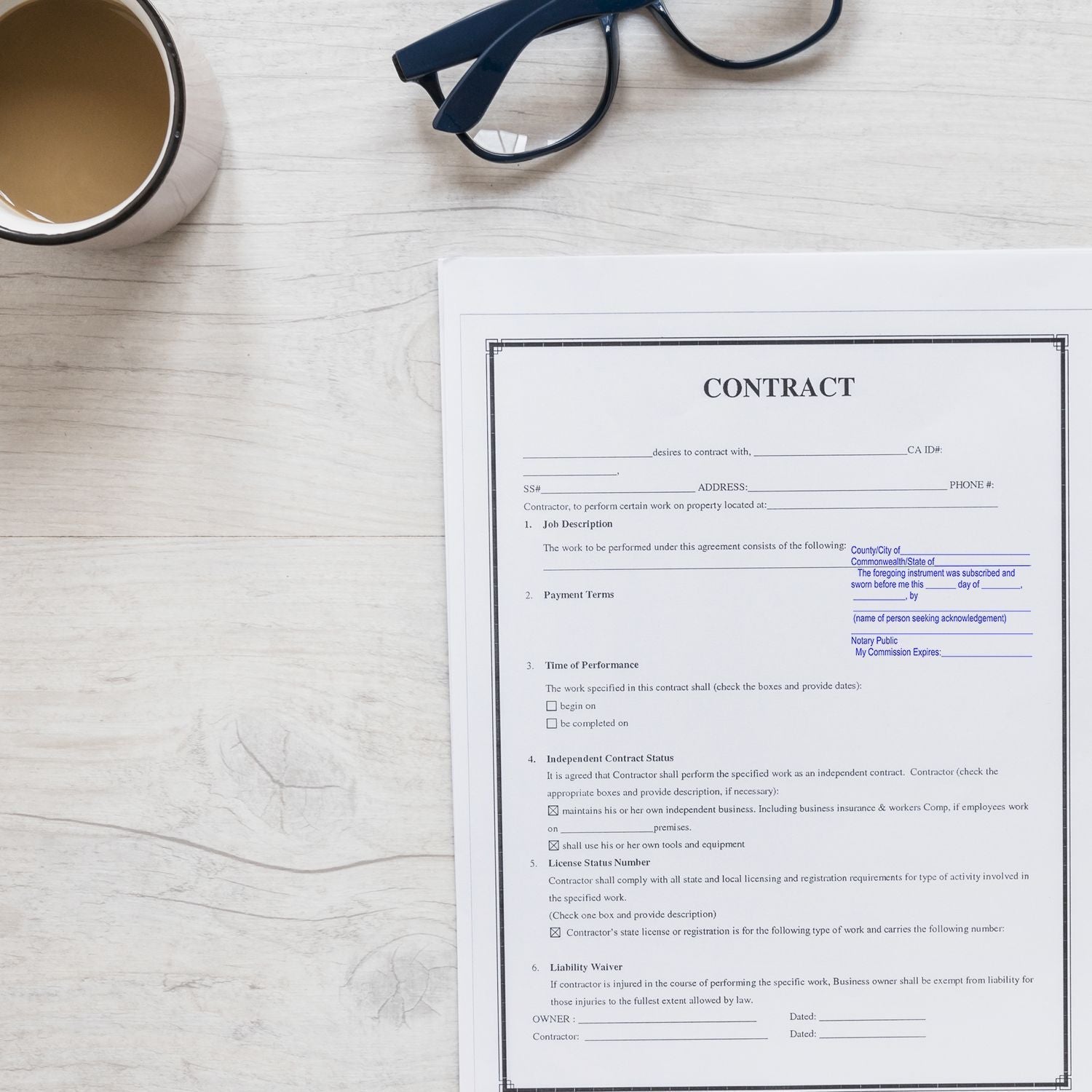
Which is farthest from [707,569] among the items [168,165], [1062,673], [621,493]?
[168,165]

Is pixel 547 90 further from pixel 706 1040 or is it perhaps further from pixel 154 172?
pixel 706 1040

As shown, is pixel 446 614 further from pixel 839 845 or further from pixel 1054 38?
pixel 1054 38

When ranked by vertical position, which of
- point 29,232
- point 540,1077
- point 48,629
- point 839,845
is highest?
point 29,232

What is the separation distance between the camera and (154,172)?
33cm

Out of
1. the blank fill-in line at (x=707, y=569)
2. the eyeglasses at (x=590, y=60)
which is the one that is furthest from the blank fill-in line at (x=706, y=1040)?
the eyeglasses at (x=590, y=60)

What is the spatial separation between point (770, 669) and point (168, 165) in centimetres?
35

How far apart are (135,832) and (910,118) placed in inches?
20.0

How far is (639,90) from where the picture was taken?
0.38 m

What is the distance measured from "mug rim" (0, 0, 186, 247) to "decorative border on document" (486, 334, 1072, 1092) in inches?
6.0

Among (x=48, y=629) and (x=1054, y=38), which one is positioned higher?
(x=1054, y=38)

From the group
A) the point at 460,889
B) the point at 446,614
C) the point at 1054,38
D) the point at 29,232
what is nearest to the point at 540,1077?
the point at 460,889

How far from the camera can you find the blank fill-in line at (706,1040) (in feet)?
1.30

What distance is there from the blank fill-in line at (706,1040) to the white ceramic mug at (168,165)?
43cm

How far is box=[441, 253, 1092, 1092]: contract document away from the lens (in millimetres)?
383
